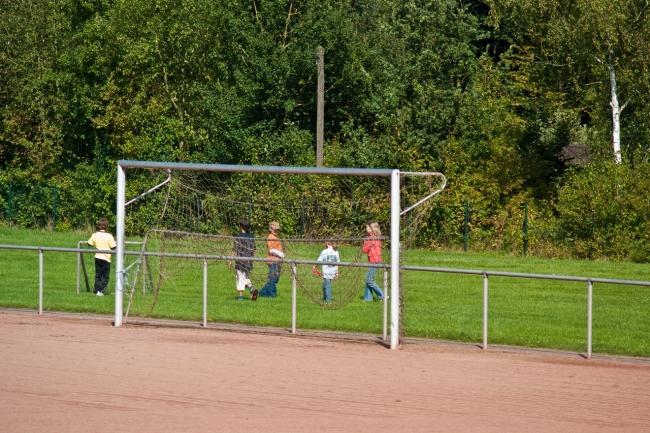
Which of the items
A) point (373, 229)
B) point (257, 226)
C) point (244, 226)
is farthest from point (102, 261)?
point (373, 229)

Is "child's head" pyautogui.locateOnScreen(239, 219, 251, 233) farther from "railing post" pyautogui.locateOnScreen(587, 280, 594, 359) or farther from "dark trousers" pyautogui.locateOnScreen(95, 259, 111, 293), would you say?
"railing post" pyautogui.locateOnScreen(587, 280, 594, 359)

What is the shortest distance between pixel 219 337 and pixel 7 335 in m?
3.31

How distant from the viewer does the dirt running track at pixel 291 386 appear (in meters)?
13.5

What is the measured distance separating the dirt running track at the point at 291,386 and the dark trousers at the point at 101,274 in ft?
16.9

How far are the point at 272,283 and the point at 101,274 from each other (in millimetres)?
4865

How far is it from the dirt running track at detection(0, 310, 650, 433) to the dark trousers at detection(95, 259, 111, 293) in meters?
5.17

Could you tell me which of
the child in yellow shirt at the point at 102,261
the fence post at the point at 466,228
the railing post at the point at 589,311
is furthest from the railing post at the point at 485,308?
the fence post at the point at 466,228

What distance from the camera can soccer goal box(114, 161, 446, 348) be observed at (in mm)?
21281

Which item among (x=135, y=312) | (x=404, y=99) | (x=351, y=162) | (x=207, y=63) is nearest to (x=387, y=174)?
Answer: (x=135, y=312)

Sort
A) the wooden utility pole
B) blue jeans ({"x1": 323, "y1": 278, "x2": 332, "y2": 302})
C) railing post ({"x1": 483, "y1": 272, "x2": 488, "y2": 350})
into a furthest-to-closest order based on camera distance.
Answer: the wooden utility pole
blue jeans ({"x1": 323, "y1": 278, "x2": 332, "y2": 302})
railing post ({"x1": 483, "y1": 272, "x2": 488, "y2": 350})

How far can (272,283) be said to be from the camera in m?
23.0

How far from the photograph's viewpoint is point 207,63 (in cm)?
4925

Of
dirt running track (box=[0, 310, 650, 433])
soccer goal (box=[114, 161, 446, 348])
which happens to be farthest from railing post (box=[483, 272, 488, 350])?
soccer goal (box=[114, 161, 446, 348])

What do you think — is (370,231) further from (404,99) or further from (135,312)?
(404,99)
